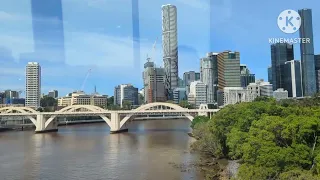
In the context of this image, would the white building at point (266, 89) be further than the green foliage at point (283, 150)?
Yes

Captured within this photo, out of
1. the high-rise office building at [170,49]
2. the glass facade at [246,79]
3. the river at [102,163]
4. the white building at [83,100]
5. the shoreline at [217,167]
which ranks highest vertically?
the high-rise office building at [170,49]

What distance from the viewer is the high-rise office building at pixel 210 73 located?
51.3 m

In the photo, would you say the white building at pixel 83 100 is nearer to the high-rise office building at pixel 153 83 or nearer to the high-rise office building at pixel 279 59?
the high-rise office building at pixel 153 83

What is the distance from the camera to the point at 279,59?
119ft

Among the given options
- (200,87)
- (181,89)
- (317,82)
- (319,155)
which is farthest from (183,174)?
(181,89)

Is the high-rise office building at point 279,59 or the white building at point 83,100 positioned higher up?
the high-rise office building at point 279,59

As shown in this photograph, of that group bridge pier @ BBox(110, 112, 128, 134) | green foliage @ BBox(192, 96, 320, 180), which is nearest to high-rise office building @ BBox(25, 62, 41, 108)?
bridge pier @ BBox(110, 112, 128, 134)

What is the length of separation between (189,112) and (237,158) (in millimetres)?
13013

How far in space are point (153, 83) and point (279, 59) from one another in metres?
22.5

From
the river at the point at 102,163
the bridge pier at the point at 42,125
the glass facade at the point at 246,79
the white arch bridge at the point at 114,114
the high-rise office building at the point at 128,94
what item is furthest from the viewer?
the high-rise office building at the point at 128,94

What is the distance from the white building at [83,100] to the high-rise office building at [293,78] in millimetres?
23638

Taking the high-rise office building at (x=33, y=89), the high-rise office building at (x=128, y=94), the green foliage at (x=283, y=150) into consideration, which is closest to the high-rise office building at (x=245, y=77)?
the high-rise office building at (x=128, y=94)

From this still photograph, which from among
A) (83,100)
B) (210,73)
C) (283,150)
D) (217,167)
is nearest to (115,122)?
(217,167)

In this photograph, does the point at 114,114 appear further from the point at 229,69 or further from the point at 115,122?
the point at 229,69
